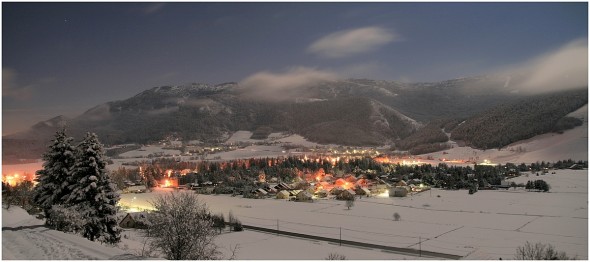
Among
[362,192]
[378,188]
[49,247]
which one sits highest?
[49,247]

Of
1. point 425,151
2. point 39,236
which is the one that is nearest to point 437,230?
point 39,236

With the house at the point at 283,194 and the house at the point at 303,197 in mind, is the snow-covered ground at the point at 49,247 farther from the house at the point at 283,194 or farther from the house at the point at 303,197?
the house at the point at 283,194

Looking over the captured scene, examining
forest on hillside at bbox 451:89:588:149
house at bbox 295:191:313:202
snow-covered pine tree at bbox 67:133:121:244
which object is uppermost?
forest on hillside at bbox 451:89:588:149

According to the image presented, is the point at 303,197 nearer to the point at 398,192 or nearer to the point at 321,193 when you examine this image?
the point at 321,193

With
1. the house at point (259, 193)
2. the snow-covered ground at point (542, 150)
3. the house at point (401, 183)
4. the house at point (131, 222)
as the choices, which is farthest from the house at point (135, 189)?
the snow-covered ground at point (542, 150)

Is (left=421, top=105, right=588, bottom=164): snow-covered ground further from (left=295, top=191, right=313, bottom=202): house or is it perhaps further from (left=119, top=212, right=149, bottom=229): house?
(left=119, top=212, right=149, bottom=229): house

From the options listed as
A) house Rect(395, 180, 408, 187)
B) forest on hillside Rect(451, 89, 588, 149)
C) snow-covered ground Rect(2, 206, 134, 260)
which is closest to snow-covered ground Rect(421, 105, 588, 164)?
forest on hillside Rect(451, 89, 588, 149)

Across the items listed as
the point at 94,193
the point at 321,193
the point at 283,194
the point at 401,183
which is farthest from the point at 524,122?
the point at 94,193
